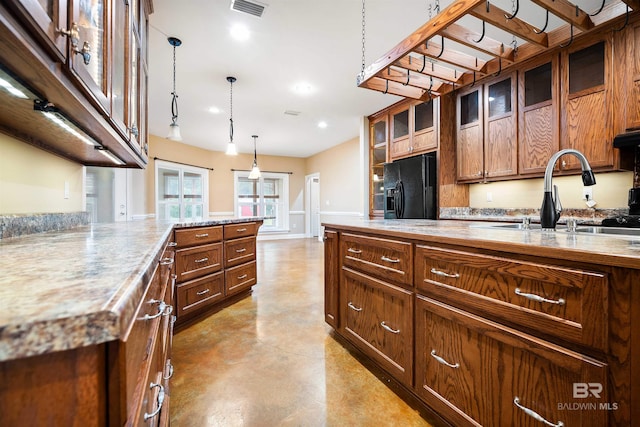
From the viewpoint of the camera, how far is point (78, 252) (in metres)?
0.83

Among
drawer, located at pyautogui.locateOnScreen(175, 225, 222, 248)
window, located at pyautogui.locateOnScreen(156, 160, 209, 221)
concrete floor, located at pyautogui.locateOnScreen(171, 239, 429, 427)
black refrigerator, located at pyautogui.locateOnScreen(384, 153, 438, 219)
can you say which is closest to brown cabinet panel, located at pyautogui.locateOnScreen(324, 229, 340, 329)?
concrete floor, located at pyautogui.locateOnScreen(171, 239, 429, 427)

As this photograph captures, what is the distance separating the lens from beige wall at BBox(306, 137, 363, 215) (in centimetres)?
668

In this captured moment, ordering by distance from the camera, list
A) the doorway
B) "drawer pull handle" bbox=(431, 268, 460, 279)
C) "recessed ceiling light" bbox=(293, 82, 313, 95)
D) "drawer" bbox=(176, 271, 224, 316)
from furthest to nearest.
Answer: the doorway → "recessed ceiling light" bbox=(293, 82, 313, 95) → "drawer" bbox=(176, 271, 224, 316) → "drawer pull handle" bbox=(431, 268, 460, 279)

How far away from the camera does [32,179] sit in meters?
1.53

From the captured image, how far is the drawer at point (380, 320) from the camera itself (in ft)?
4.71

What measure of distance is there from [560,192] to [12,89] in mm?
4075

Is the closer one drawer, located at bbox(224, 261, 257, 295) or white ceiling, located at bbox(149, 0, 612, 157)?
white ceiling, located at bbox(149, 0, 612, 157)

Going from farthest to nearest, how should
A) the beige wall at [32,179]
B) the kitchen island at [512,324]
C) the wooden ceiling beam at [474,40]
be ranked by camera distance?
the wooden ceiling beam at [474,40]
the beige wall at [32,179]
the kitchen island at [512,324]

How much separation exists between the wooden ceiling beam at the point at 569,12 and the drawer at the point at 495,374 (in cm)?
155

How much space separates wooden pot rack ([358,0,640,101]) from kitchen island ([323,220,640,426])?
1084mm

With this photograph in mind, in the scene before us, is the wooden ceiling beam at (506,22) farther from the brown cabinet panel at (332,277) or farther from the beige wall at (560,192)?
the beige wall at (560,192)

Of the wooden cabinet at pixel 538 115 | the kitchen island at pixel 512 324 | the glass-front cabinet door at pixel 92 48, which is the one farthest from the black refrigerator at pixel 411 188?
the glass-front cabinet door at pixel 92 48

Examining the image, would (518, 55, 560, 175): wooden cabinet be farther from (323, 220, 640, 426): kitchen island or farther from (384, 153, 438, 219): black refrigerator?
(323, 220, 640, 426): kitchen island

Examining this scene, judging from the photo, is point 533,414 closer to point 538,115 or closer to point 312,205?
point 538,115
